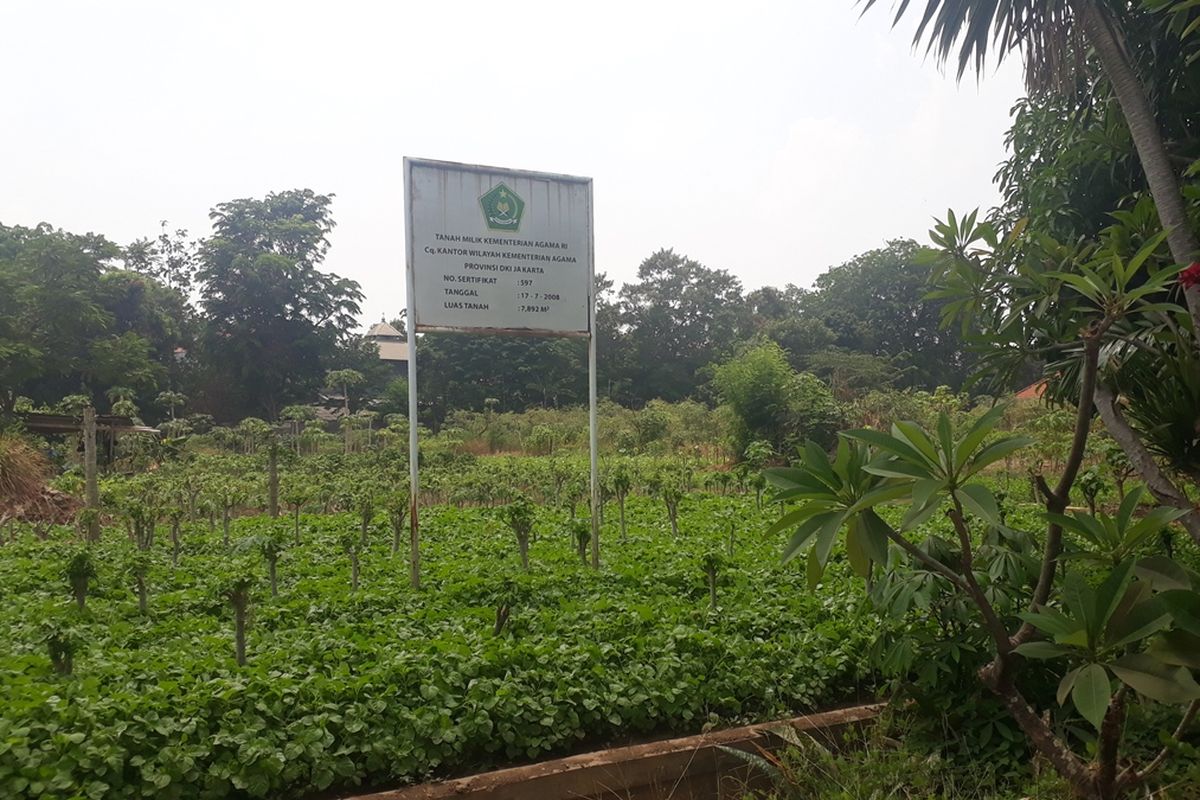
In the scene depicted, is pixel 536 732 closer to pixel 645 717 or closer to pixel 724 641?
pixel 645 717

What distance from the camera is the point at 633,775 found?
253 centimetres

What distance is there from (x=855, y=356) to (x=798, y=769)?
23419mm

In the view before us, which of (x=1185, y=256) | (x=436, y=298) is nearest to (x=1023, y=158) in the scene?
(x=1185, y=256)

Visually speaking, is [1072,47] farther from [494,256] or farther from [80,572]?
[80,572]

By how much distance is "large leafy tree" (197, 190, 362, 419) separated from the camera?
24.7 m

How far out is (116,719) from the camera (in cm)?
235

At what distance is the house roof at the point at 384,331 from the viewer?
3817 cm

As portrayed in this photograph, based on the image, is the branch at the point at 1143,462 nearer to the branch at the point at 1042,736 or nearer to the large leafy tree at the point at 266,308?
the branch at the point at 1042,736

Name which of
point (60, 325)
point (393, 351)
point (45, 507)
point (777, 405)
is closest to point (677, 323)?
point (393, 351)

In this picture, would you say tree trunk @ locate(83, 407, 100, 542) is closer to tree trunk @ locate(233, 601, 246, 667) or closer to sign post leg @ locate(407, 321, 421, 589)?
sign post leg @ locate(407, 321, 421, 589)

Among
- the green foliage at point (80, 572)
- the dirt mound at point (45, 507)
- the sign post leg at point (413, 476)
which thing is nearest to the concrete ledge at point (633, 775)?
the sign post leg at point (413, 476)

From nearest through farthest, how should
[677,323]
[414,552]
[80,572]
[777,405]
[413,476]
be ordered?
[80,572]
[414,552]
[413,476]
[777,405]
[677,323]

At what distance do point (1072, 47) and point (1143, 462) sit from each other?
3.46 metres

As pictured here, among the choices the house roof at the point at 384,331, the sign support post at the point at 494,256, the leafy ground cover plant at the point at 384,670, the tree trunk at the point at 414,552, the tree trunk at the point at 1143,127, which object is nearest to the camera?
the leafy ground cover plant at the point at 384,670
